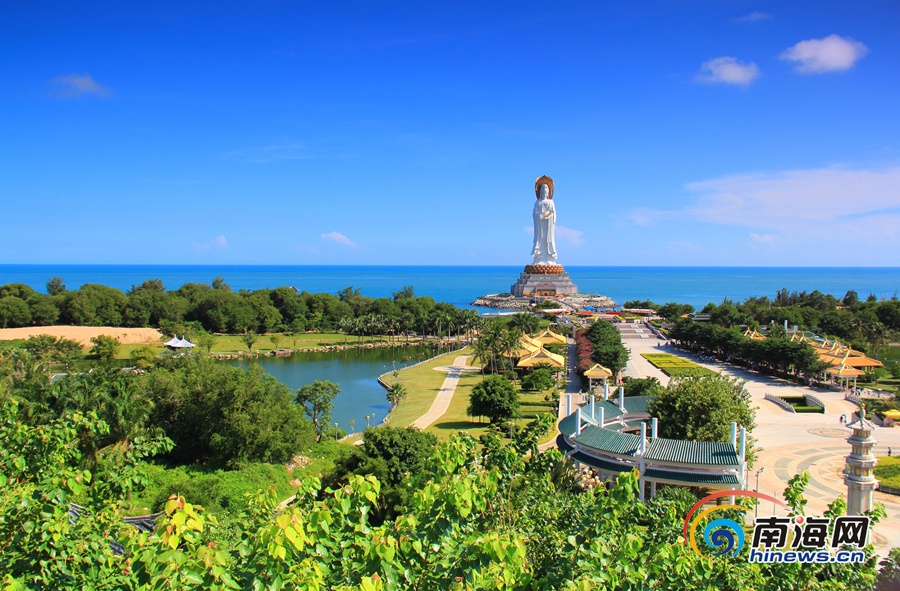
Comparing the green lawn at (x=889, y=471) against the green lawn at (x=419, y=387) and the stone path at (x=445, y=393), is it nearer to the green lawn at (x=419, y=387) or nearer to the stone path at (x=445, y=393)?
the stone path at (x=445, y=393)

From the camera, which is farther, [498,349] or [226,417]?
[498,349]

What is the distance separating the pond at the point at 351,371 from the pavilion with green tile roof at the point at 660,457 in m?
14.1

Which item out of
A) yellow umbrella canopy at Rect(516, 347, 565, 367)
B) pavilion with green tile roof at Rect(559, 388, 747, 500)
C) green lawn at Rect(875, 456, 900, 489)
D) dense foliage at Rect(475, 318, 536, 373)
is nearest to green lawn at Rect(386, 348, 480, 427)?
dense foliage at Rect(475, 318, 536, 373)

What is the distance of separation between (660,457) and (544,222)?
253 feet

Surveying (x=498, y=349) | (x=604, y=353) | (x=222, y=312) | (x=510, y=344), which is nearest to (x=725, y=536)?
(x=604, y=353)

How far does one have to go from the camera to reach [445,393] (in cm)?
3678

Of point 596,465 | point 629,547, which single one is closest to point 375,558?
point 629,547

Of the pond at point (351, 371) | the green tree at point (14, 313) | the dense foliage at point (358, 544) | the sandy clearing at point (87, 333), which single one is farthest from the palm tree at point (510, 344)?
the green tree at point (14, 313)

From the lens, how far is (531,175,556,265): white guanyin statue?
91500mm

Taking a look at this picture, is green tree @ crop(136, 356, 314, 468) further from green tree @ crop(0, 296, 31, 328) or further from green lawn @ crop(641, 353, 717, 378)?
green tree @ crop(0, 296, 31, 328)

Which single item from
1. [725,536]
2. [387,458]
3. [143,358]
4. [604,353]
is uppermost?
[725,536]

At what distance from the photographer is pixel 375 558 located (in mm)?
4832

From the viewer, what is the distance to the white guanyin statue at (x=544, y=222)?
9150 cm

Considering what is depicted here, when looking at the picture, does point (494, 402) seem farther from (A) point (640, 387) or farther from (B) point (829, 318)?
(B) point (829, 318)
